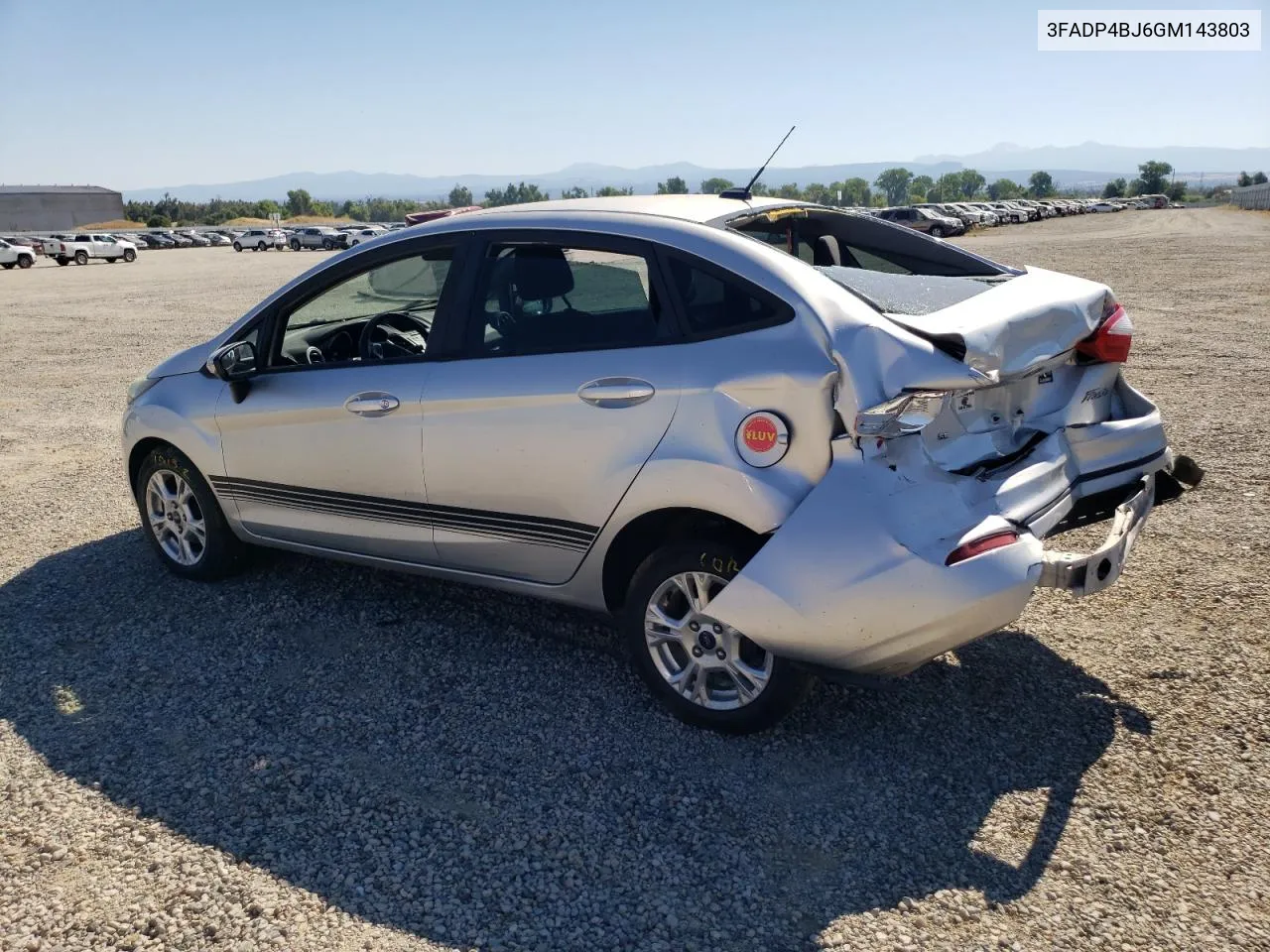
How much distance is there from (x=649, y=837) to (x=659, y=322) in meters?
1.73

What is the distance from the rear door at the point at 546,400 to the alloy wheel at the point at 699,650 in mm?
397

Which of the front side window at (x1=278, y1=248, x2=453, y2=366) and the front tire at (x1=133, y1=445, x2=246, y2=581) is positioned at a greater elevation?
the front side window at (x1=278, y1=248, x2=453, y2=366)

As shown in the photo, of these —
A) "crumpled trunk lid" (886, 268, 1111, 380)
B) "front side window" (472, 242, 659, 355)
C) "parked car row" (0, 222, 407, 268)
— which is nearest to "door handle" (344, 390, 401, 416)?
"front side window" (472, 242, 659, 355)

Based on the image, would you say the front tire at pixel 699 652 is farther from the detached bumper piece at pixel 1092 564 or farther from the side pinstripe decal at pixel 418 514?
the detached bumper piece at pixel 1092 564

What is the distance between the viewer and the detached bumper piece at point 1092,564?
10.7ft

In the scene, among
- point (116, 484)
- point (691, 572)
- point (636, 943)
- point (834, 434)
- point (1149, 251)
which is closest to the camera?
point (636, 943)

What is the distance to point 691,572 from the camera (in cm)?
356

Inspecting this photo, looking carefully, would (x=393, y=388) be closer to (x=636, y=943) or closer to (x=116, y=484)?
(x=636, y=943)

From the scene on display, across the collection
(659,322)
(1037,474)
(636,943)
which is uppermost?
(659,322)

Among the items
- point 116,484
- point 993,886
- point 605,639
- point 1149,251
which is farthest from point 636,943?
point 1149,251

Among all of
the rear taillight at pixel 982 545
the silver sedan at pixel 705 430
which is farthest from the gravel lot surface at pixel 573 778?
the rear taillight at pixel 982 545

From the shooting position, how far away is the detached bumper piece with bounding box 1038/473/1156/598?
327 cm

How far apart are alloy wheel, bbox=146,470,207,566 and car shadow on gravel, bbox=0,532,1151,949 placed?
35 centimetres

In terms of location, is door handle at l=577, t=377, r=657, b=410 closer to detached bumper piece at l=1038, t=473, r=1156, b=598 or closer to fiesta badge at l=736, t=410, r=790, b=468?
fiesta badge at l=736, t=410, r=790, b=468
